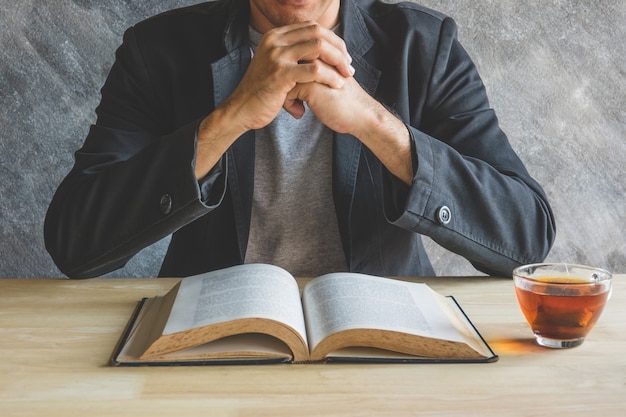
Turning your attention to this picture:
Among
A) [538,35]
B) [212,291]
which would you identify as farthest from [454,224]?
[538,35]

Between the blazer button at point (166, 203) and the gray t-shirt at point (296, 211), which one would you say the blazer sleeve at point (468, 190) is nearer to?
the gray t-shirt at point (296, 211)

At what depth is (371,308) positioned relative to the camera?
1043 mm

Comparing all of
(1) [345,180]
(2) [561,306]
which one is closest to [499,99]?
(1) [345,180]

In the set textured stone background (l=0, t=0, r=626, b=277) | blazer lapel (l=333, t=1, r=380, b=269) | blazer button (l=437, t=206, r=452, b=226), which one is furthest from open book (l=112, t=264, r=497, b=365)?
textured stone background (l=0, t=0, r=626, b=277)

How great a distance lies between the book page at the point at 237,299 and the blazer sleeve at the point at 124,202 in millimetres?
203

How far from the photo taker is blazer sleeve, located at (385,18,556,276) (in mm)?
1365

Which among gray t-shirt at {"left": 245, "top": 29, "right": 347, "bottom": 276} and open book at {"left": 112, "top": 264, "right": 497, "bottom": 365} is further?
gray t-shirt at {"left": 245, "top": 29, "right": 347, "bottom": 276}

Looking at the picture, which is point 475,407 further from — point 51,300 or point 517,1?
point 517,1

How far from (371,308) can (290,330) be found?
0.13 meters

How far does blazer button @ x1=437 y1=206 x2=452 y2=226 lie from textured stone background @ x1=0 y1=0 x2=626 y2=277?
0.87 meters

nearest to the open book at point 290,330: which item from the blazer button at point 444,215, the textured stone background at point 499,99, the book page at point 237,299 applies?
the book page at point 237,299

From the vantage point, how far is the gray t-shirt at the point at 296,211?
166cm

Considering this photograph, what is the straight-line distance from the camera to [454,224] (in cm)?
139

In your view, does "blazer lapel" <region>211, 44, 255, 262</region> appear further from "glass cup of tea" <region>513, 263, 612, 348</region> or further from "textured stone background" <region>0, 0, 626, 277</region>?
"glass cup of tea" <region>513, 263, 612, 348</region>
